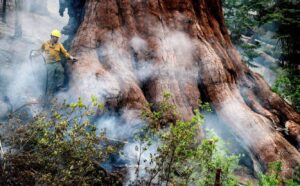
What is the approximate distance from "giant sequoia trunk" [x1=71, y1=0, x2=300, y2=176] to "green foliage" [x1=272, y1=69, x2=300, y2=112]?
249cm

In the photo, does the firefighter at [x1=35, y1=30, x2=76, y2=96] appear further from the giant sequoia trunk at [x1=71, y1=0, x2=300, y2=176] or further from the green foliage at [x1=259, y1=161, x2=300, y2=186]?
the green foliage at [x1=259, y1=161, x2=300, y2=186]

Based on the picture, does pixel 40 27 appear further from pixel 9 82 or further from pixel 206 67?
pixel 206 67

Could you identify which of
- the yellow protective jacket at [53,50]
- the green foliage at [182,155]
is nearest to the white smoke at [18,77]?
the yellow protective jacket at [53,50]

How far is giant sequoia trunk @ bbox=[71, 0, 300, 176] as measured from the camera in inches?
294

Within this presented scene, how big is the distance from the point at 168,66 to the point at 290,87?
679 cm

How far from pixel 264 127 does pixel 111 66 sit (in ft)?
11.9

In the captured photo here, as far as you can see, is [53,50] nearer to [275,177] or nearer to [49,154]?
[49,154]

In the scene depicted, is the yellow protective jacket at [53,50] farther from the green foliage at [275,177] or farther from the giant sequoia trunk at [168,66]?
the green foliage at [275,177]

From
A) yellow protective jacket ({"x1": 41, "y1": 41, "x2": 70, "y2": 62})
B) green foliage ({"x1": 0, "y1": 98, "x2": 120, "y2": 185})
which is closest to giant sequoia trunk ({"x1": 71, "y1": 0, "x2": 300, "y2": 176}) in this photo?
yellow protective jacket ({"x1": 41, "y1": 41, "x2": 70, "y2": 62})

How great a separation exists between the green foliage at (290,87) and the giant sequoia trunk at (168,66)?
2.49 meters

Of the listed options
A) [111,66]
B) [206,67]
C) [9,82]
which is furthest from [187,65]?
[9,82]

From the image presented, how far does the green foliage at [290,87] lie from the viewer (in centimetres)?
1120

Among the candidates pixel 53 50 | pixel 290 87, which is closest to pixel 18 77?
pixel 53 50

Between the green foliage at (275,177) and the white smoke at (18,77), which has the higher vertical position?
the white smoke at (18,77)
